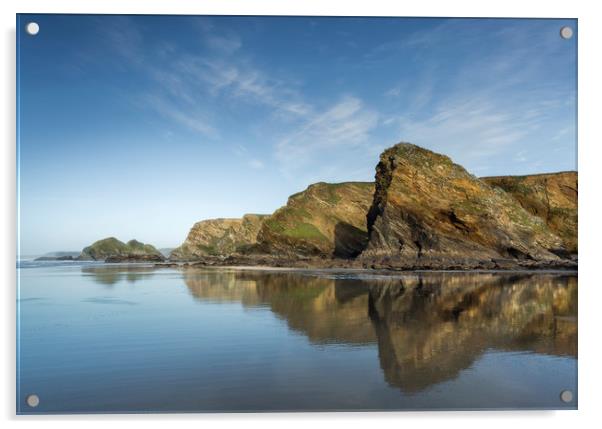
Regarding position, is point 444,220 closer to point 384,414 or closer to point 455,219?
point 455,219

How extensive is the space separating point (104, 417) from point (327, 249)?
63.6 m

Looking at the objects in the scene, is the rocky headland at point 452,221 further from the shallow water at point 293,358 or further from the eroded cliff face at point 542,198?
the shallow water at point 293,358

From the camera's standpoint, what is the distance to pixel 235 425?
21.1 feet

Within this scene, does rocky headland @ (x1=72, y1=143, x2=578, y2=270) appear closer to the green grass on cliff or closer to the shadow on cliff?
the green grass on cliff

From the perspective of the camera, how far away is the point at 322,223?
73.7 m

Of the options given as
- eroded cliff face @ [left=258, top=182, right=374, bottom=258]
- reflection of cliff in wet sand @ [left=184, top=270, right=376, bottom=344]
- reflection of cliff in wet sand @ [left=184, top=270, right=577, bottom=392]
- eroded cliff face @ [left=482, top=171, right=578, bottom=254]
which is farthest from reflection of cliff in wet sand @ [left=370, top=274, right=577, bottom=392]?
eroded cliff face @ [left=258, top=182, right=374, bottom=258]

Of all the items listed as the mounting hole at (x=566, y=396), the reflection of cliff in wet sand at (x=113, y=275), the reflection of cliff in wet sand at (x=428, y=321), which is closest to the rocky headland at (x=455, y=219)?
the reflection of cliff in wet sand at (x=113, y=275)

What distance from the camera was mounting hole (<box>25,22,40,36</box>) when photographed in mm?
7746

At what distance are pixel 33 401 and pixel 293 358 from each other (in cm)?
384

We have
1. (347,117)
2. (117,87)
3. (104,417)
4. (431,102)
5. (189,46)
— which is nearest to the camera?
(104,417)

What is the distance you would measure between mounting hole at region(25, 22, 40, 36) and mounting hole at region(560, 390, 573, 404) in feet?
32.7

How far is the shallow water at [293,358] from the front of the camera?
249 inches

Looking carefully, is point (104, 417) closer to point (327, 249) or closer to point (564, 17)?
point (564, 17)

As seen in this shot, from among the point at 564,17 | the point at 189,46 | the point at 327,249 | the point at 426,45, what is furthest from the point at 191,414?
the point at 327,249
